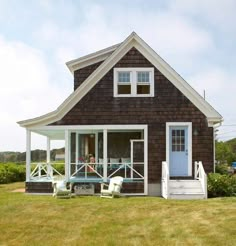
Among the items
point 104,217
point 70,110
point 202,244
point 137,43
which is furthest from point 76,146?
point 202,244

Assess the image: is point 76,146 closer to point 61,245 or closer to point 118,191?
point 118,191

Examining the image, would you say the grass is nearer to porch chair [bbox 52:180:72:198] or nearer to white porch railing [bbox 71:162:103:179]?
porch chair [bbox 52:180:72:198]

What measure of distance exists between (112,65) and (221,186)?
7001 millimetres

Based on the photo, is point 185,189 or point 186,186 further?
point 186,186

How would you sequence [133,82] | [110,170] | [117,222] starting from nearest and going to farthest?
[117,222]
[133,82]
[110,170]

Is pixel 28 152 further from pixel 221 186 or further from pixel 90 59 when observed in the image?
pixel 221 186

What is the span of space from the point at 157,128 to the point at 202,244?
963cm

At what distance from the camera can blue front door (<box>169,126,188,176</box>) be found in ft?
62.9

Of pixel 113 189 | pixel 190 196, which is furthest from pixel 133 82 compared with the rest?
pixel 190 196

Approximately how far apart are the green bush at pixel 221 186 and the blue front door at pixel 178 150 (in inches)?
66.8

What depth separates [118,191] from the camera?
17688 millimetres

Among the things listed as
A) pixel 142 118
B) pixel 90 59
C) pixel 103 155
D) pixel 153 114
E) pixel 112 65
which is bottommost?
pixel 103 155

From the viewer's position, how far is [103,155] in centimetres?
1928

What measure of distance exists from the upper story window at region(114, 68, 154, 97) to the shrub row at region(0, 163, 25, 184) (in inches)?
492
